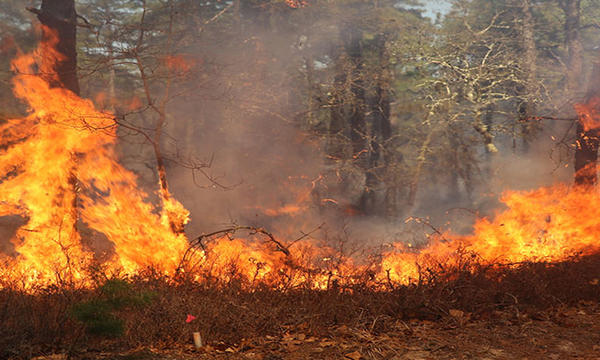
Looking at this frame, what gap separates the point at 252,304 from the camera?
262 inches

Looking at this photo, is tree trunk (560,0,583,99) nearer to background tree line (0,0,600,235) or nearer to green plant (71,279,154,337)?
background tree line (0,0,600,235)

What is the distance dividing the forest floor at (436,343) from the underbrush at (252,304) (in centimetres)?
16

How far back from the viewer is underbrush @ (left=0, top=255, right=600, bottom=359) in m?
5.36

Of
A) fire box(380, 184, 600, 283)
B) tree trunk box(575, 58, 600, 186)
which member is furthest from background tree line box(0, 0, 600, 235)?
fire box(380, 184, 600, 283)

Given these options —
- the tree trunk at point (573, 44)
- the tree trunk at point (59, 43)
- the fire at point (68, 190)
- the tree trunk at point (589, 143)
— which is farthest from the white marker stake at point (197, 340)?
the tree trunk at point (573, 44)

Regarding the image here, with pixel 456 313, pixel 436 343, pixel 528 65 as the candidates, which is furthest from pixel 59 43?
pixel 528 65

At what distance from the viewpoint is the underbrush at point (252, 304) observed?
5.36m

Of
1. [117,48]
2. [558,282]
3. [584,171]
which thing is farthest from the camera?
[584,171]

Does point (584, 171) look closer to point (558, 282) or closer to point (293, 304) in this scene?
point (558, 282)

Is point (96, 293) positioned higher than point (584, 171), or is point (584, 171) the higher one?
point (584, 171)

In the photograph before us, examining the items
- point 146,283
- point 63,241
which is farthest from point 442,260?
point 63,241

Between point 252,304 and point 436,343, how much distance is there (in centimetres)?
233

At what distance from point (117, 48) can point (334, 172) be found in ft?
31.7

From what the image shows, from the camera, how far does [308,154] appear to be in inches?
753
